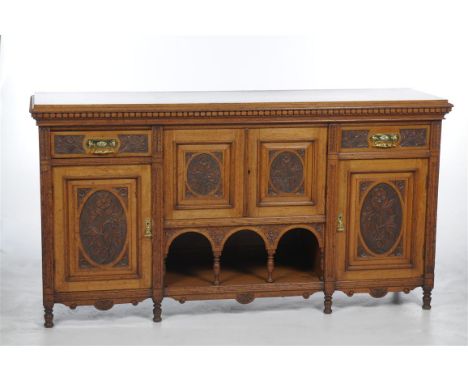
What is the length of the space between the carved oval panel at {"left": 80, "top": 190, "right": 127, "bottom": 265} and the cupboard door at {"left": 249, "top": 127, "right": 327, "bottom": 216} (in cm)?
63

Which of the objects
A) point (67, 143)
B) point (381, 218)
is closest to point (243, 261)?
point (381, 218)

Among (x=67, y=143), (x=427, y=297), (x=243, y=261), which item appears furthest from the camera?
(x=243, y=261)

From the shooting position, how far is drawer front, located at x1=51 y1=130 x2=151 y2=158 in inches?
214

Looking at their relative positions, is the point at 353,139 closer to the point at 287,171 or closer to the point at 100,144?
the point at 287,171

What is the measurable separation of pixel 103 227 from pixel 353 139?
1.25 meters

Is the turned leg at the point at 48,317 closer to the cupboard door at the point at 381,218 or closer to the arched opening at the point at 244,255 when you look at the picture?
the arched opening at the point at 244,255

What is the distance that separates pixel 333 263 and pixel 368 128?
0.67 m

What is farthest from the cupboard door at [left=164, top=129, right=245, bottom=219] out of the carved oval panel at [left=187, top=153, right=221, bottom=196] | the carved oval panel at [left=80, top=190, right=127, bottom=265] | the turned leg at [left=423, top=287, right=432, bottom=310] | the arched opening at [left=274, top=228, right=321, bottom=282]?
the turned leg at [left=423, top=287, right=432, bottom=310]

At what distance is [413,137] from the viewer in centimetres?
568

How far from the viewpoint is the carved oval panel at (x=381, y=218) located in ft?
18.8

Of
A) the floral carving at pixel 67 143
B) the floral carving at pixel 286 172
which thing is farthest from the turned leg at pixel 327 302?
the floral carving at pixel 67 143

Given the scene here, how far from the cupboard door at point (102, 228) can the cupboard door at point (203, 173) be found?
0.13m

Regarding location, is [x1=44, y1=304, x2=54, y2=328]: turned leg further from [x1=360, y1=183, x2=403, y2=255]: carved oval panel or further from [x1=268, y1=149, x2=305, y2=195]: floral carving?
[x1=360, y1=183, x2=403, y2=255]: carved oval panel

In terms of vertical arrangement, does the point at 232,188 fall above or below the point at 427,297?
above
